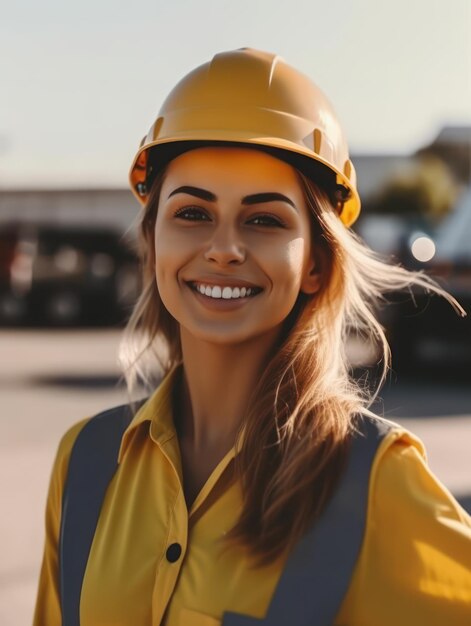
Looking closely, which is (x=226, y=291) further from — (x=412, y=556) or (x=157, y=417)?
(x=412, y=556)

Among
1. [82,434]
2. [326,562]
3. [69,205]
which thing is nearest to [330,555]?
[326,562]

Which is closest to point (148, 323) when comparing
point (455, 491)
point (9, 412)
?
point (455, 491)

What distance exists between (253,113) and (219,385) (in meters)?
0.56

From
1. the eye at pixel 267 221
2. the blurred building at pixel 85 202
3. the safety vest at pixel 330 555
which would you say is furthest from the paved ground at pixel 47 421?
the blurred building at pixel 85 202

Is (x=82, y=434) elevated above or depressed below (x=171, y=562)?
above

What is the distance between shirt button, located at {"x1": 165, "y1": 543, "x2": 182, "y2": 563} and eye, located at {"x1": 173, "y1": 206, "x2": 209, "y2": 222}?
0.61 metres

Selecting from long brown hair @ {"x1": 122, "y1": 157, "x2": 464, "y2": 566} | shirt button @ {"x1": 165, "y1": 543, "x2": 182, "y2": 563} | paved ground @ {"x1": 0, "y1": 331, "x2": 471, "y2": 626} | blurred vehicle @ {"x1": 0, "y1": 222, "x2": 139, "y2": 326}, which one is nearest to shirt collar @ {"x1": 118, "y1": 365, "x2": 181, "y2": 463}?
long brown hair @ {"x1": 122, "y1": 157, "x2": 464, "y2": 566}

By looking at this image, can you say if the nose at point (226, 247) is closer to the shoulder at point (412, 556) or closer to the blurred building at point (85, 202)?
the shoulder at point (412, 556)

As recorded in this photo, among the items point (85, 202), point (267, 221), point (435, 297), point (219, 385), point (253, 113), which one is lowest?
point (85, 202)

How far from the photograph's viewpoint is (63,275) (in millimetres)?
18297

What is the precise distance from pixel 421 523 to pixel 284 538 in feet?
0.79

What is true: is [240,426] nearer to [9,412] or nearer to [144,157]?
[144,157]

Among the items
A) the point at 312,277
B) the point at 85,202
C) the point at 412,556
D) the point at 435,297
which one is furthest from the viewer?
the point at 85,202

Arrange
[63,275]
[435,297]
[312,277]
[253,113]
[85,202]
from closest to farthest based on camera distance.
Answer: [253,113] < [312,277] < [435,297] < [63,275] < [85,202]
